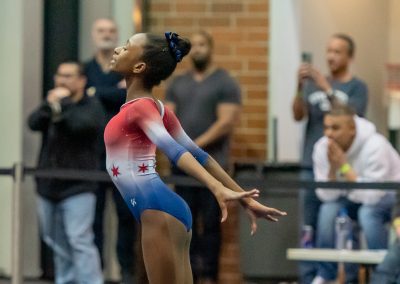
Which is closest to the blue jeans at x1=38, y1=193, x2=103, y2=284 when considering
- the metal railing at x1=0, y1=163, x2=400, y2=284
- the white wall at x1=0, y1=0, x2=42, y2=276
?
the metal railing at x1=0, y1=163, x2=400, y2=284

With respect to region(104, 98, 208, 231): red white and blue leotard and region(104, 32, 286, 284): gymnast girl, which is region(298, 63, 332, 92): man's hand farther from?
region(104, 98, 208, 231): red white and blue leotard

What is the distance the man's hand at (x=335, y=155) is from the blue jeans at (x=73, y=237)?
5.32 feet

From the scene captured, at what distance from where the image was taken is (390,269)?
891cm

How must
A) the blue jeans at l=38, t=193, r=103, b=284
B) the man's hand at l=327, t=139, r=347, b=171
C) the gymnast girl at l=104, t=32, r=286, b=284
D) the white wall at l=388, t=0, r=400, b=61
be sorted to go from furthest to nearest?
the white wall at l=388, t=0, r=400, b=61
the blue jeans at l=38, t=193, r=103, b=284
the man's hand at l=327, t=139, r=347, b=171
the gymnast girl at l=104, t=32, r=286, b=284

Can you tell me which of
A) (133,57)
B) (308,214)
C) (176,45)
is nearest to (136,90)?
(133,57)

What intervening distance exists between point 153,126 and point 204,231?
3.80m

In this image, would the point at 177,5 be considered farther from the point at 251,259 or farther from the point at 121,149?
the point at 121,149

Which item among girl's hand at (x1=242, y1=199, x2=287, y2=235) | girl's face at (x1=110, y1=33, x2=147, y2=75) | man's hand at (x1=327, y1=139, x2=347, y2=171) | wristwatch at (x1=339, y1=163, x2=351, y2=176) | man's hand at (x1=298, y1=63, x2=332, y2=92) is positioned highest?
girl's face at (x1=110, y1=33, x2=147, y2=75)

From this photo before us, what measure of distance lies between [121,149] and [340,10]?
540cm

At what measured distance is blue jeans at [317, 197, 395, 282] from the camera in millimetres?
8961

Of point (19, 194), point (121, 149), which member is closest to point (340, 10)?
point (19, 194)

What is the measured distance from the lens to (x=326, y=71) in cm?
1088

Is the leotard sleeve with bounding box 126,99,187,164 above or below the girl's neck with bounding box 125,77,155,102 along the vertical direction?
below

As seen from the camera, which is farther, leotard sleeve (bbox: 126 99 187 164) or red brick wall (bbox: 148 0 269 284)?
red brick wall (bbox: 148 0 269 284)
